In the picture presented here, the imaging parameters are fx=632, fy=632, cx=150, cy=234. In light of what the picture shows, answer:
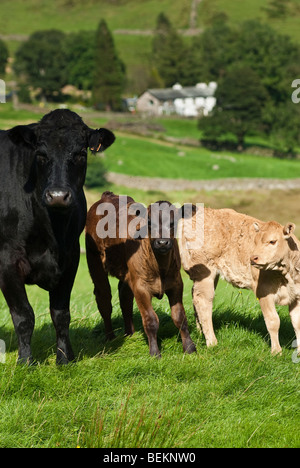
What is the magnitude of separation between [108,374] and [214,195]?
289 ft

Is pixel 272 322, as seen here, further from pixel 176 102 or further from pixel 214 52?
pixel 214 52

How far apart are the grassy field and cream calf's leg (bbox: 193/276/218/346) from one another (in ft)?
0.64

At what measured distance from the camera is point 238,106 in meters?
130

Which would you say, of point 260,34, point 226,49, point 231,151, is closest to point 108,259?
point 231,151

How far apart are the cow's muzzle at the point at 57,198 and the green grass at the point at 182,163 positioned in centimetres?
9425

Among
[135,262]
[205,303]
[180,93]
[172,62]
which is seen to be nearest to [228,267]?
[205,303]

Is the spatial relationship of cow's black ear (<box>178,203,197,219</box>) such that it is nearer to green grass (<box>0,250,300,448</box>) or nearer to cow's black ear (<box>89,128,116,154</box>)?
cow's black ear (<box>89,128,116,154</box>)

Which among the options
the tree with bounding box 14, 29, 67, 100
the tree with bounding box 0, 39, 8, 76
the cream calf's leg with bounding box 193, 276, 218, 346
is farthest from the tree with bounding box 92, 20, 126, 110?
the cream calf's leg with bounding box 193, 276, 218, 346

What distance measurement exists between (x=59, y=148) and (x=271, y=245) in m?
2.96

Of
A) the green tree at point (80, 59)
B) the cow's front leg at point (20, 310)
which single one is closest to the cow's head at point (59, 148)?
the cow's front leg at point (20, 310)

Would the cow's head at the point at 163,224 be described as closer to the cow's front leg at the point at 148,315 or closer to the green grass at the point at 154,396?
the cow's front leg at the point at 148,315

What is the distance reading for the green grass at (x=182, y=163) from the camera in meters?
103

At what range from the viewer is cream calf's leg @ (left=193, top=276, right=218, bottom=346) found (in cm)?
877

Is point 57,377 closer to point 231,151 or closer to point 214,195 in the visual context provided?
point 214,195
